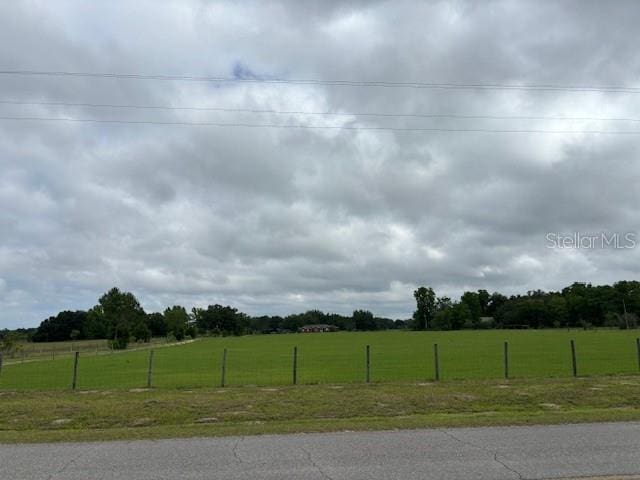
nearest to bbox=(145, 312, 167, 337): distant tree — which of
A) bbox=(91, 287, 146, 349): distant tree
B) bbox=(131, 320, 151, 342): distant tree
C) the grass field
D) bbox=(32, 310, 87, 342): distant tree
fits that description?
bbox=(32, 310, 87, 342): distant tree

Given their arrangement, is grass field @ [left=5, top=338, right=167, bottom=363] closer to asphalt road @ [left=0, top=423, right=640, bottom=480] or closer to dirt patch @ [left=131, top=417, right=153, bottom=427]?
dirt patch @ [left=131, top=417, right=153, bottom=427]

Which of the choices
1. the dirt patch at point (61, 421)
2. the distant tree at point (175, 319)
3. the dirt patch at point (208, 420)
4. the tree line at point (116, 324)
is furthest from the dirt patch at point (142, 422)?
the distant tree at point (175, 319)

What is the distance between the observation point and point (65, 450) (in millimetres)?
9828

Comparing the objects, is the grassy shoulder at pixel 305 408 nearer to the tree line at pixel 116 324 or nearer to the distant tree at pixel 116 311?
the tree line at pixel 116 324

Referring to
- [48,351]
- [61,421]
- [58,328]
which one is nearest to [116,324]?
[48,351]

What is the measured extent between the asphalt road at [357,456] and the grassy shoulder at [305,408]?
104cm

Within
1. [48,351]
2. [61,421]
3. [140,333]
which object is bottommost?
[61,421]

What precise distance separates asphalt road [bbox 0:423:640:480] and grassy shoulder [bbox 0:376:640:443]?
1.04 metres

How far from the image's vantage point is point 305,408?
14930 mm

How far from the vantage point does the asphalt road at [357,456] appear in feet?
25.8

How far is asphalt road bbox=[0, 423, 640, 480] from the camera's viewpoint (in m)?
7.86

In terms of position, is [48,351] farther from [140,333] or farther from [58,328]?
[58,328]

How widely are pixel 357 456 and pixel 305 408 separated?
613cm

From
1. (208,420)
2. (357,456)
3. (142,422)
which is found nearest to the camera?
(357,456)
